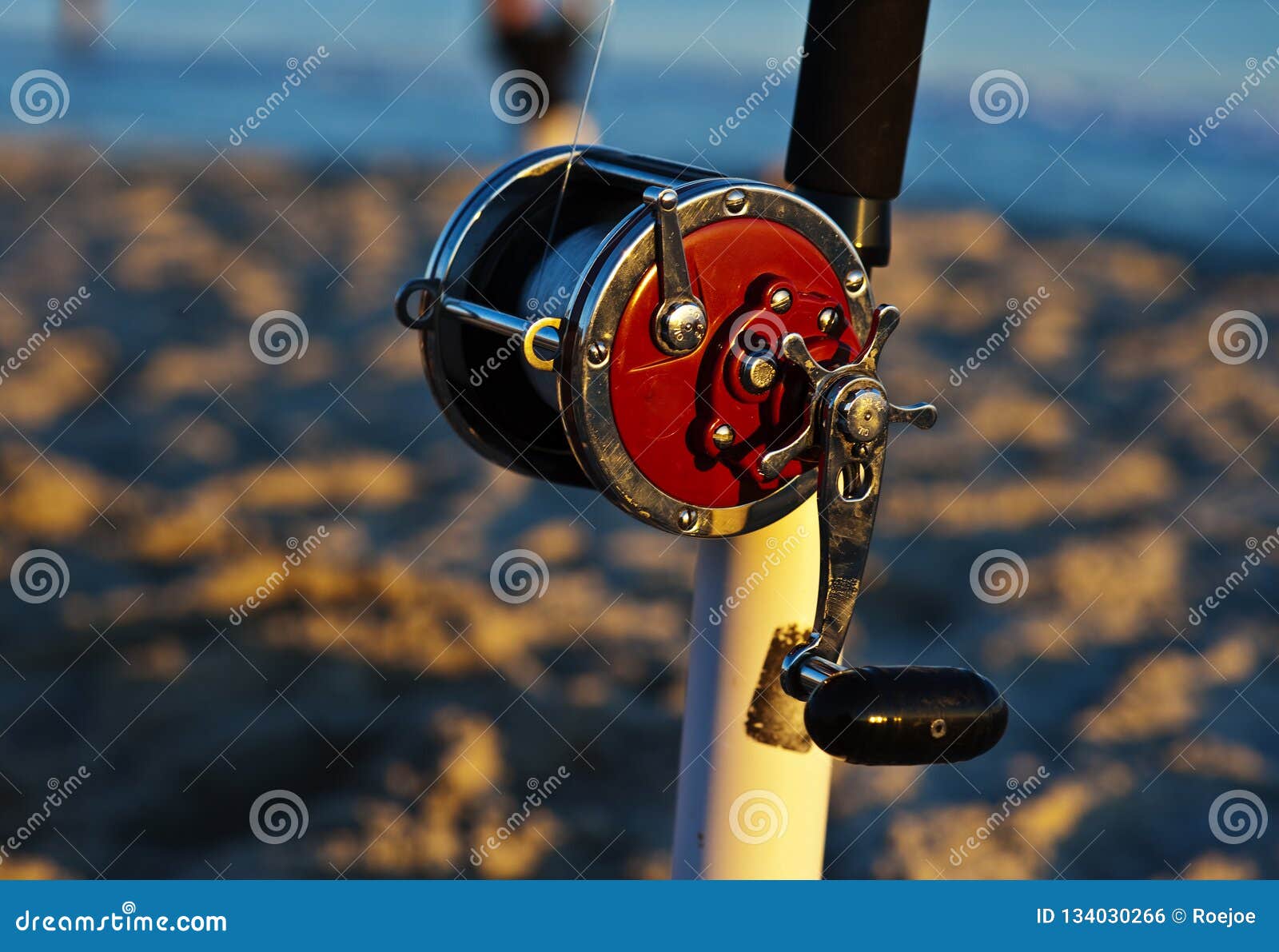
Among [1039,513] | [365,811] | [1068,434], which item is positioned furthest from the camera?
[1068,434]

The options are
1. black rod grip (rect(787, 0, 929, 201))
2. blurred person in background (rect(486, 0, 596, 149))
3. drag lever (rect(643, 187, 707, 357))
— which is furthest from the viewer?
blurred person in background (rect(486, 0, 596, 149))

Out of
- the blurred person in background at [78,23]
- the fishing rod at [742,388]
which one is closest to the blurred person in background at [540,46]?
the fishing rod at [742,388]

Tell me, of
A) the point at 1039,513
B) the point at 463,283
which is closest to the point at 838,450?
the point at 463,283

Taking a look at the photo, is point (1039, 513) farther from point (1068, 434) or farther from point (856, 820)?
point (856, 820)

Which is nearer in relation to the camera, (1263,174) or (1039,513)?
(1039,513)

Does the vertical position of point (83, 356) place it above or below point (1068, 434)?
below

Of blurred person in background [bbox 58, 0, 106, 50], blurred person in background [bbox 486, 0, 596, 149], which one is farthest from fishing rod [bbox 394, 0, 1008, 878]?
blurred person in background [bbox 58, 0, 106, 50]

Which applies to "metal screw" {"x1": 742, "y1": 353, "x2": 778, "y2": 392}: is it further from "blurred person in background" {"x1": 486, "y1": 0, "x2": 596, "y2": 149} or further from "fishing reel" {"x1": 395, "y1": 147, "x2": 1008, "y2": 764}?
"blurred person in background" {"x1": 486, "y1": 0, "x2": 596, "y2": 149}
